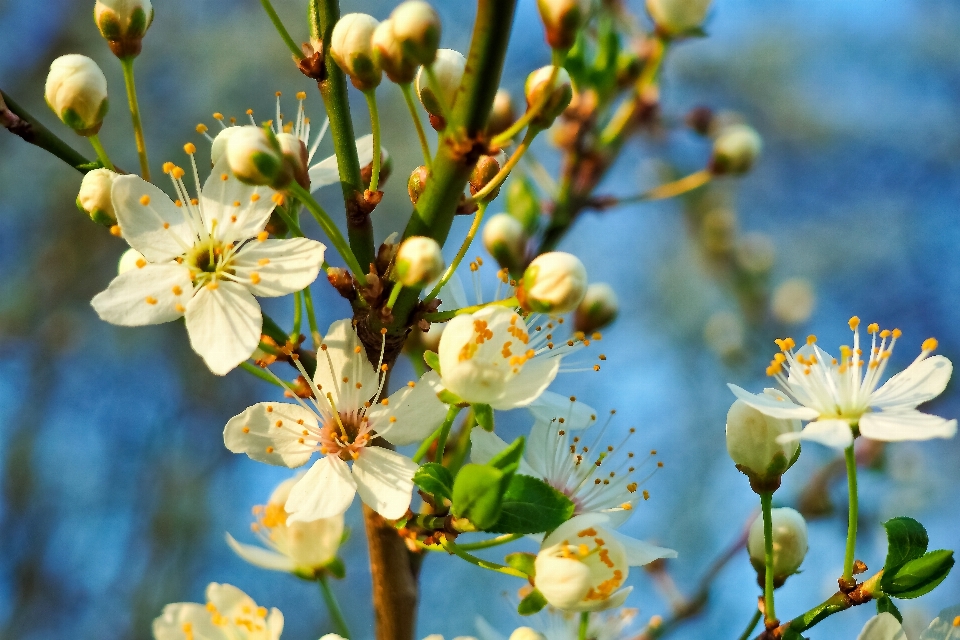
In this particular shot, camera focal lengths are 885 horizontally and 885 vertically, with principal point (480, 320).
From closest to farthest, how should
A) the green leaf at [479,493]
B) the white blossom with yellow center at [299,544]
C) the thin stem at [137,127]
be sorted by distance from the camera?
the green leaf at [479,493], the thin stem at [137,127], the white blossom with yellow center at [299,544]

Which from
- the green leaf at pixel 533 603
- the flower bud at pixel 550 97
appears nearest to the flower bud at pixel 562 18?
the flower bud at pixel 550 97

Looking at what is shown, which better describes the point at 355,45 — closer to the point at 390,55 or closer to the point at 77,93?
the point at 390,55

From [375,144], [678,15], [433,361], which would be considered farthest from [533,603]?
[678,15]

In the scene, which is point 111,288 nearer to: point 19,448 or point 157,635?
point 157,635

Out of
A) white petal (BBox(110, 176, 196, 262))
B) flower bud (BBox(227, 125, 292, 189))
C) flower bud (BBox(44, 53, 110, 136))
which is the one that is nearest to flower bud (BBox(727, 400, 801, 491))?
flower bud (BBox(227, 125, 292, 189))

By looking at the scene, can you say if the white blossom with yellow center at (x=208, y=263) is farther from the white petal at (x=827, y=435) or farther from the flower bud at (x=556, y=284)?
the white petal at (x=827, y=435)

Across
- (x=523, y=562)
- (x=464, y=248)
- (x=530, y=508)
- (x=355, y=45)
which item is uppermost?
(x=355, y=45)

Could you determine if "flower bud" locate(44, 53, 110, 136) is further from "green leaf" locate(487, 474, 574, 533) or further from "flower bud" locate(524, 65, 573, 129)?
"green leaf" locate(487, 474, 574, 533)
